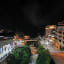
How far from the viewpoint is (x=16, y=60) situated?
8094 mm

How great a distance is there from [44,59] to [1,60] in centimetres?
352

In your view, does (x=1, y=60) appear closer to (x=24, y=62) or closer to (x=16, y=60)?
(x=16, y=60)

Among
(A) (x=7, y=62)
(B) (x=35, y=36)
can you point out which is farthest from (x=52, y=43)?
(A) (x=7, y=62)

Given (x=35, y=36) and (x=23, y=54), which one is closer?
(x=23, y=54)

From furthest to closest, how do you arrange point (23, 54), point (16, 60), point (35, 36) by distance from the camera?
1. point (35, 36)
2. point (23, 54)
3. point (16, 60)

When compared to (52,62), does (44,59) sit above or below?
above

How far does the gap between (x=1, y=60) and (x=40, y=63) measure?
316 centimetres

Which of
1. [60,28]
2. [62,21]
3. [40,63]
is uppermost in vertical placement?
[62,21]

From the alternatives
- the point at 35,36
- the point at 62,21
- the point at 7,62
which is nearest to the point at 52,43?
the point at 62,21

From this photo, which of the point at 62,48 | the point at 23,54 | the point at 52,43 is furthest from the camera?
the point at 52,43

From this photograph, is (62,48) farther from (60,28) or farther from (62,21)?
(62,21)

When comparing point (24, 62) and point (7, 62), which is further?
point (24, 62)

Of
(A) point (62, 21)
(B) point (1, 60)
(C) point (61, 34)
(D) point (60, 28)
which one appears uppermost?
(A) point (62, 21)

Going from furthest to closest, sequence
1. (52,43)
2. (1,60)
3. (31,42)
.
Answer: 1. (31,42)
2. (52,43)
3. (1,60)
